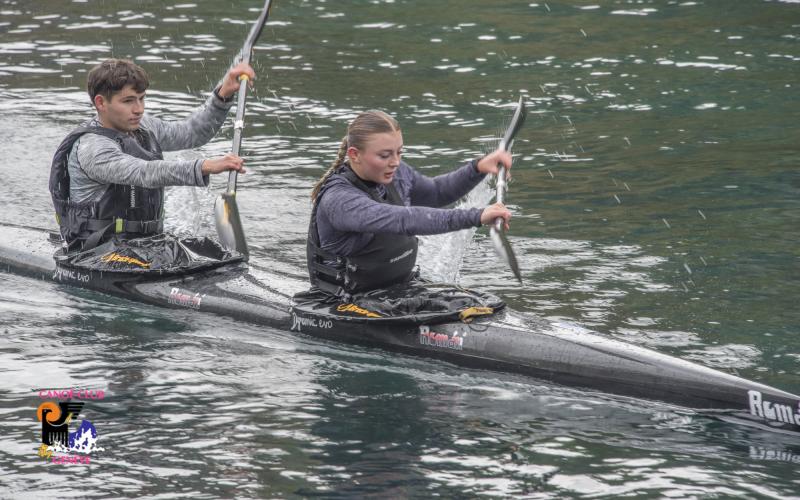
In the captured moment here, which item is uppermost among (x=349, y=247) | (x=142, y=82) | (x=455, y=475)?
(x=142, y=82)

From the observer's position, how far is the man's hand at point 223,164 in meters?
6.99

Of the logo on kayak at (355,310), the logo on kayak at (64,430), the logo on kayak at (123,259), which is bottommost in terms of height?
the logo on kayak at (64,430)

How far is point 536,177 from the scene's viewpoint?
37.2 ft

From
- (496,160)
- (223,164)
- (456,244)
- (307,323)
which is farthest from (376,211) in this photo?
(456,244)

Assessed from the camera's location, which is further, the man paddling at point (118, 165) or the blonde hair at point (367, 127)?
the man paddling at point (118, 165)

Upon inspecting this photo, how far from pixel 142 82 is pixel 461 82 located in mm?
7728

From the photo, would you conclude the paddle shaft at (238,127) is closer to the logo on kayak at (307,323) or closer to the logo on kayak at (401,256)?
the logo on kayak at (307,323)

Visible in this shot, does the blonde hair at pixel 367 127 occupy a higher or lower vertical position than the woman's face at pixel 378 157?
higher

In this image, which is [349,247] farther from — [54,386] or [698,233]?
[698,233]

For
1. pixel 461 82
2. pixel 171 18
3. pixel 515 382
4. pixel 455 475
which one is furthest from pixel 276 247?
pixel 171 18

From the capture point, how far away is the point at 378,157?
21.0 feet

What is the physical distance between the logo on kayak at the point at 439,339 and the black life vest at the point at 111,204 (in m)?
2.26

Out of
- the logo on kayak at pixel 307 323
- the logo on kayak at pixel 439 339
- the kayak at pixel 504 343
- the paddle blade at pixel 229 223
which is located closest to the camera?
the kayak at pixel 504 343

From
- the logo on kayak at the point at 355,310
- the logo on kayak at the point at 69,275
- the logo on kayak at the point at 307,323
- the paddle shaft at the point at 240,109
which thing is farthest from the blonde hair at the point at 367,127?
the logo on kayak at the point at 69,275
